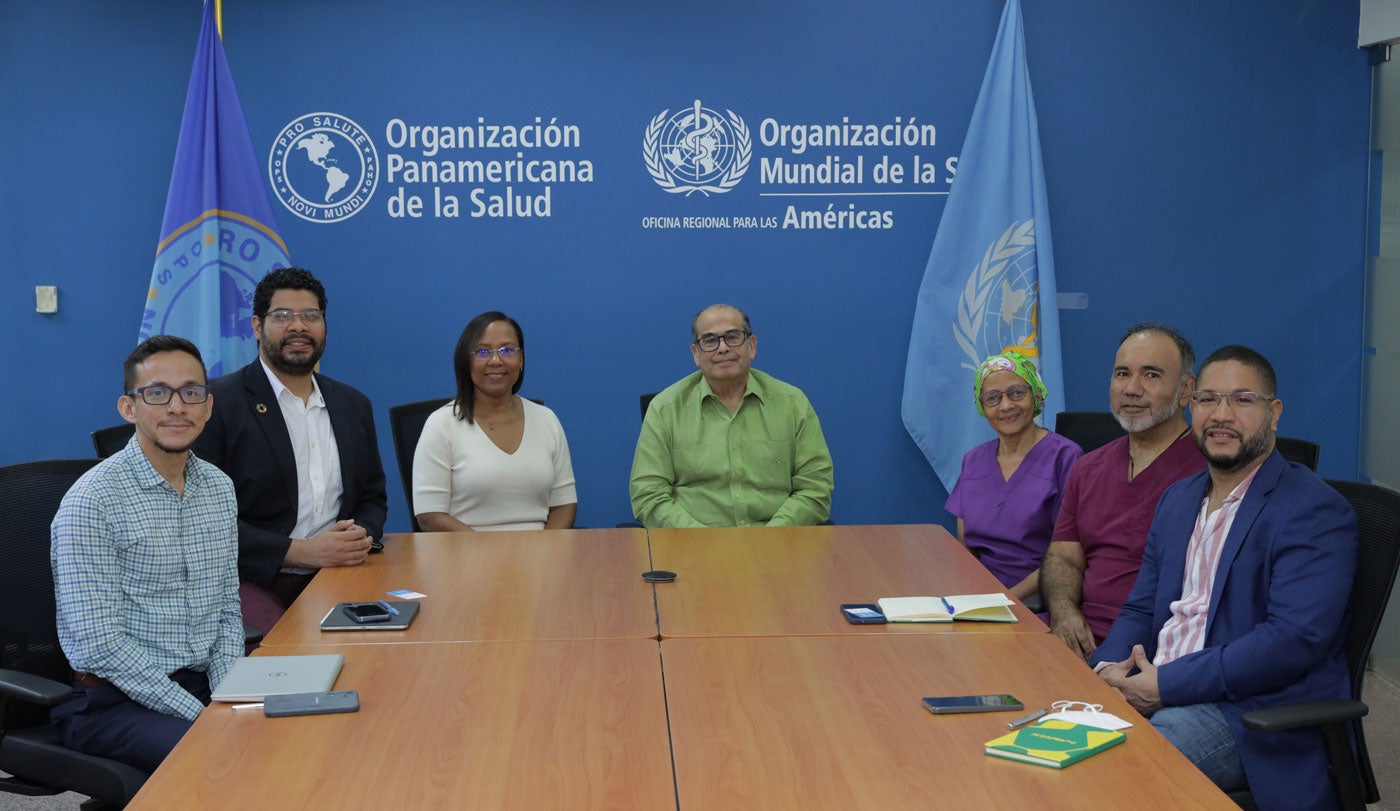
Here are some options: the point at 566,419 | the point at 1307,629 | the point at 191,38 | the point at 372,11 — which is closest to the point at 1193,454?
the point at 1307,629

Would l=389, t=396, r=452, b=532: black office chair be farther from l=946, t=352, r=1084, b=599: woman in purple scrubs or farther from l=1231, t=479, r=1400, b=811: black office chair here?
l=1231, t=479, r=1400, b=811: black office chair

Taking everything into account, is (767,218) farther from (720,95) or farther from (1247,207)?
(1247,207)

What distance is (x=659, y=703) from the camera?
225 centimetres

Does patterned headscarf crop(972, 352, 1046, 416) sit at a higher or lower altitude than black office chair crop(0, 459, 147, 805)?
higher

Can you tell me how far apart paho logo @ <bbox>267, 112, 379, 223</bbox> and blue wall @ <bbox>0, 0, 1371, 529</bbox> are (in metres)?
0.06

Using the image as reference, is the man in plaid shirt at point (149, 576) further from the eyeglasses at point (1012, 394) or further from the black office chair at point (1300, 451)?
the black office chair at point (1300, 451)

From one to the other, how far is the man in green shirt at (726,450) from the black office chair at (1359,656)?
6.00 feet

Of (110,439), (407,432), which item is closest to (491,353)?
(407,432)

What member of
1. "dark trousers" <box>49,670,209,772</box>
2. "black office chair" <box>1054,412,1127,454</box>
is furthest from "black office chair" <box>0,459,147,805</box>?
"black office chair" <box>1054,412,1127,454</box>

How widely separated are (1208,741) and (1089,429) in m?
1.67

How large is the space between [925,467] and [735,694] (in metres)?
3.17

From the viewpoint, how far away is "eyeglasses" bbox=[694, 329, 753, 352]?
160 inches

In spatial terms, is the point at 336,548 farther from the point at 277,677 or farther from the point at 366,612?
the point at 277,677

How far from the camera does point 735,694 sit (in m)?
2.30
